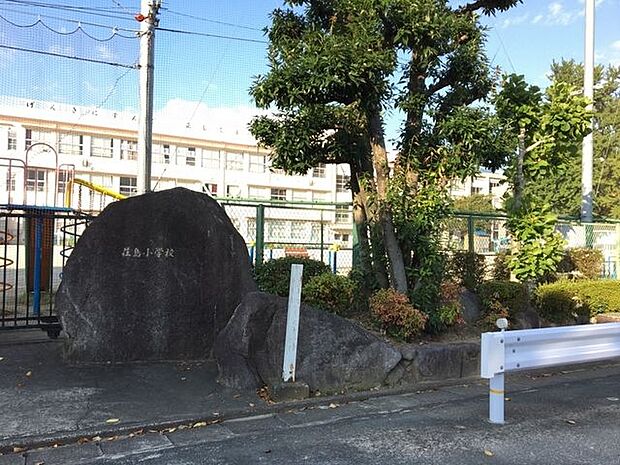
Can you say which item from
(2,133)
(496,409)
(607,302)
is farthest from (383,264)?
(2,133)

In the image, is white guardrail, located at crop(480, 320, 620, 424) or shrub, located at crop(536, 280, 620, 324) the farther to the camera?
shrub, located at crop(536, 280, 620, 324)

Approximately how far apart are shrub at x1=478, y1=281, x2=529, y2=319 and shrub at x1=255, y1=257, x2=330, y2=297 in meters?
2.66

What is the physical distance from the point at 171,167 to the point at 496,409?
4041 centimetres

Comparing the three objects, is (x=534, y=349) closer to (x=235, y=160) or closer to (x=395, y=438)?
(x=395, y=438)

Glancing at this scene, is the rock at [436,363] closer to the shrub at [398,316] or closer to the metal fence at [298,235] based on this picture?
the shrub at [398,316]

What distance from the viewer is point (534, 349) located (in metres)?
5.54

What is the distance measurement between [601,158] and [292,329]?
33536 mm

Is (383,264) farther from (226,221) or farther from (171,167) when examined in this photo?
(171,167)

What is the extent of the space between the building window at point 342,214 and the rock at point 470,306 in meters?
2.76

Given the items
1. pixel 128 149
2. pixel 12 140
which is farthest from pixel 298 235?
pixel 128 149

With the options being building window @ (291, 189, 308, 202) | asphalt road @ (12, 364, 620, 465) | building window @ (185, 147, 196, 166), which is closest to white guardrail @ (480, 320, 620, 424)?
asphalt road @ (12, 364, 620, 465)

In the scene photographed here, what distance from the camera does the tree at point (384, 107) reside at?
695 centimetres

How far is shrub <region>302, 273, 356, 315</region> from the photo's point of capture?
802 cm

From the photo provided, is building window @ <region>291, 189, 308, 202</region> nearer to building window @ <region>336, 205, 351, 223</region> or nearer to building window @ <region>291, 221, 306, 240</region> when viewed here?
building window @ <region>336, 205, 351, 223</region>
